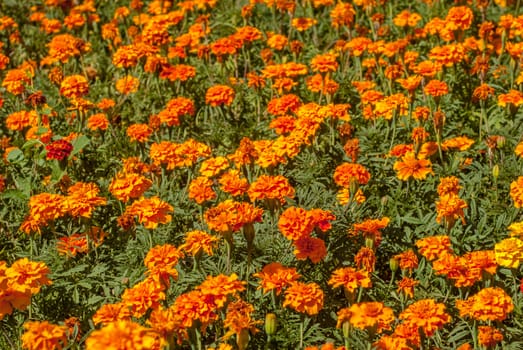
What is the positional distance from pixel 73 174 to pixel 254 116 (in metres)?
1.16

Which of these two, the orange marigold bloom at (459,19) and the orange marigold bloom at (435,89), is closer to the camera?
the orange marigold bloom at (435,89)

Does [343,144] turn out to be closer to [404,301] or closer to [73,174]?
[404,301]

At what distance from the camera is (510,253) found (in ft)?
10.1

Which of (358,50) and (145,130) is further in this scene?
(358,50)

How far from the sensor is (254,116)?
4879 mm

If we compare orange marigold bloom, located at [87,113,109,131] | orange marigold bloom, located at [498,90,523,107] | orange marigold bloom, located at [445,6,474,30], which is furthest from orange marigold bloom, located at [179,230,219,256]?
orange marigold bloom, located at [445,6,474,30]

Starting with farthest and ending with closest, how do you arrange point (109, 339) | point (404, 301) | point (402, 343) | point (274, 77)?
point (274, 77) → point (404, 301) → point (402, 343) → point (109, 339)

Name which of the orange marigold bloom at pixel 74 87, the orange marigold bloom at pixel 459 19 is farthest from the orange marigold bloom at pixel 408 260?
the orange marigold bloom at pixel 74 87

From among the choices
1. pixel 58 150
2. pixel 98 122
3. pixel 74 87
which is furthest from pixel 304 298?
pixel 74 87

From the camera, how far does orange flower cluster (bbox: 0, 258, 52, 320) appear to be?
2.81m

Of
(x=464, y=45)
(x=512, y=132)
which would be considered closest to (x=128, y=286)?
(x=512, y=132)

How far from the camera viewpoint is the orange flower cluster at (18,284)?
2814 millimetres

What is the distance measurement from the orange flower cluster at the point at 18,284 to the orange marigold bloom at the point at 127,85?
217 cm

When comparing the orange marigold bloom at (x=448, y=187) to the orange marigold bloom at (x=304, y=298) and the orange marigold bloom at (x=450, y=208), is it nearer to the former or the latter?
the orange marigold bloom at (x=450, y=208)
